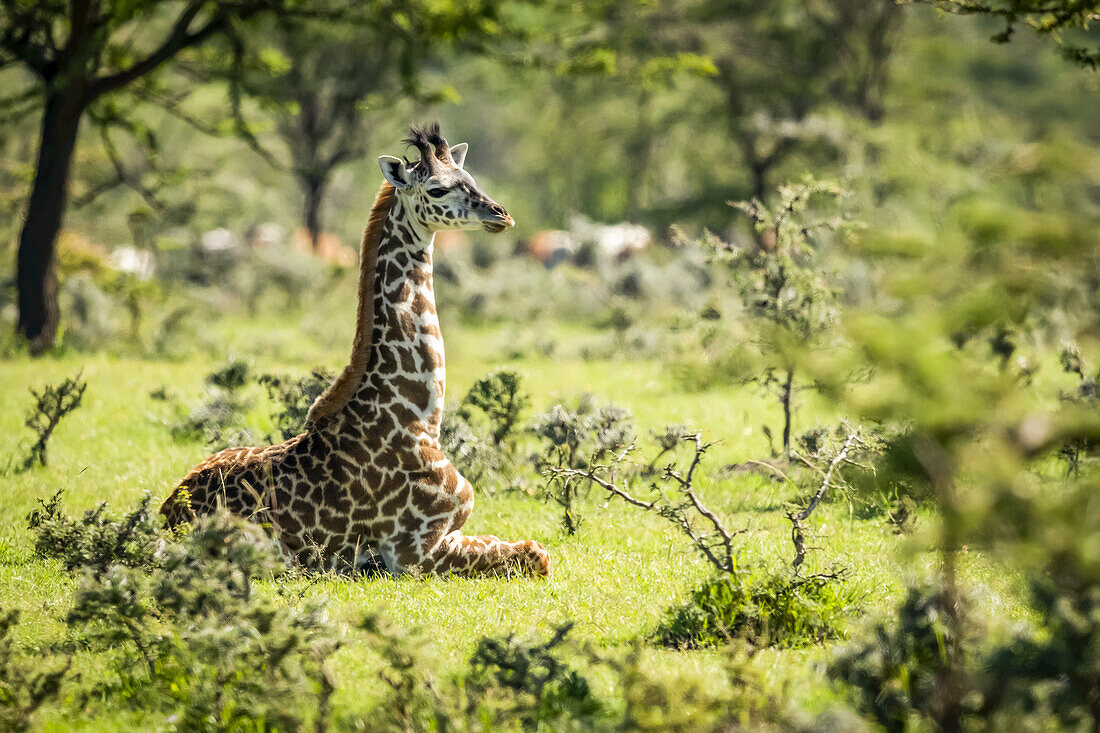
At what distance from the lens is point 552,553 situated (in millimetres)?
7109

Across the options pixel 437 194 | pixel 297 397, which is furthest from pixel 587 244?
pixel 437 194

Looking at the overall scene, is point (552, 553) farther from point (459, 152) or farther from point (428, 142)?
point (459, 152)

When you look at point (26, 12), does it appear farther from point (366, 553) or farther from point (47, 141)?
point (366, 553)

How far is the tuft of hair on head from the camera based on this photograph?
6.76 meters

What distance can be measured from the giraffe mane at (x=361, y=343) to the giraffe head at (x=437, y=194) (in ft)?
0.82

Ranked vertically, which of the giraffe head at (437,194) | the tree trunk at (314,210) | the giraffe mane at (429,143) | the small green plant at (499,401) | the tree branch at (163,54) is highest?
the tree branch at (163,54)

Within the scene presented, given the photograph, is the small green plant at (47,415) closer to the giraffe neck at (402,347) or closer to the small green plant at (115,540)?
the small green plant at (115,540)

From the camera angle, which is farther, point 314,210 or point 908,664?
point 314,210

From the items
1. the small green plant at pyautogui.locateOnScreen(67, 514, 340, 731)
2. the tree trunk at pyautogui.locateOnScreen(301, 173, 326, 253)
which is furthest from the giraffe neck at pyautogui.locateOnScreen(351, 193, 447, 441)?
the tree trunk at pyautogui.locateOnScreen(301, 173, 326, 253)

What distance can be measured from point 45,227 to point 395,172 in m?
10.6

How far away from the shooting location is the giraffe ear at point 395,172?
21.8ft

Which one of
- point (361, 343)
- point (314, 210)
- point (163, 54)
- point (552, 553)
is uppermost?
point (163, 54)

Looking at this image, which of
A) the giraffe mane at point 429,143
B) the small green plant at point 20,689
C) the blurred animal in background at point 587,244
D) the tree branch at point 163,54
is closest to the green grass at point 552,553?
the small green plant at point 20,689

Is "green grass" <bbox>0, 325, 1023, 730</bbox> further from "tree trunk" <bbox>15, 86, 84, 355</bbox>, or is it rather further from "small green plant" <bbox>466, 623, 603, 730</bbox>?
"tree trunk" <bbox>15, 86, 84, 355</bbox>
